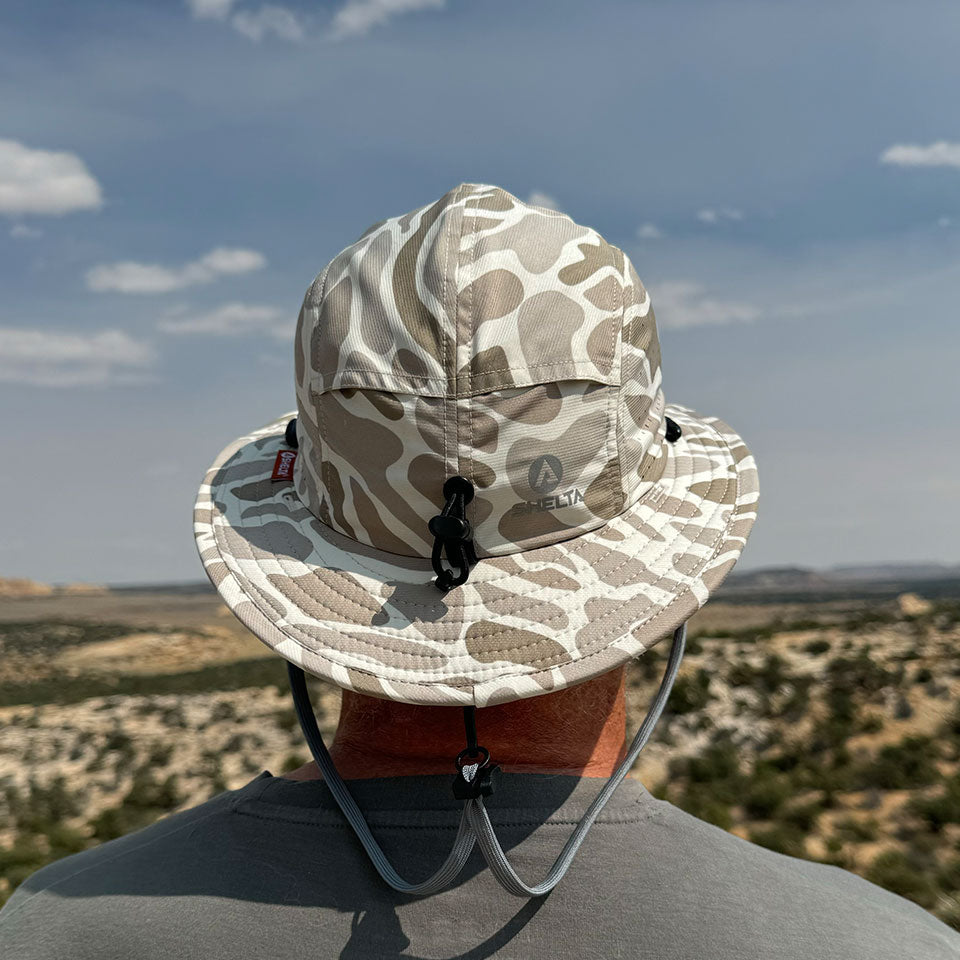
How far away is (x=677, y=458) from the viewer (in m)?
2.15

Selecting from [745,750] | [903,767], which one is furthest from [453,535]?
[745,750]

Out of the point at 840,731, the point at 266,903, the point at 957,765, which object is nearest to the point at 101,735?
the point at 840,731

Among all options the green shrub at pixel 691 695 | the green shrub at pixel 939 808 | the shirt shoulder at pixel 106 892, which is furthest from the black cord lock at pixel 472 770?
the green shrub at pixel 691 695

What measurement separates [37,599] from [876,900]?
10257 cm

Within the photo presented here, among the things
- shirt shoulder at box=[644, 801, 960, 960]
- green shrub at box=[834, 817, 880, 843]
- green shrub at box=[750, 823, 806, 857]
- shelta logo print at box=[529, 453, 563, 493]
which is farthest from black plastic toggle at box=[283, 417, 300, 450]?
green shrub at box=[834, 817, 880, 843]

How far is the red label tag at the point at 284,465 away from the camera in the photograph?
7.26 ft

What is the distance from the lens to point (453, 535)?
159 cm

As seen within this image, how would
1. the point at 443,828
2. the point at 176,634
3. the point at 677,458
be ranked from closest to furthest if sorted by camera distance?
the point at 443,828, the point at 677,458, the point at 176,634

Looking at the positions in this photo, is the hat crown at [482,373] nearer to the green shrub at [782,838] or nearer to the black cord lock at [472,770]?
the black cord lock at [472,770]

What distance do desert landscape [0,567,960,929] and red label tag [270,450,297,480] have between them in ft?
21.6

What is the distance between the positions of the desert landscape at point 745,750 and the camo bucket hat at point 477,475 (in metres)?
6.48

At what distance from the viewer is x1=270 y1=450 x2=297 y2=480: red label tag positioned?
7.26ft

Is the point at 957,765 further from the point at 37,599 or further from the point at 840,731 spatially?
the point at 37,599

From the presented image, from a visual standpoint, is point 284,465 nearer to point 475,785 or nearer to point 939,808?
point 475,785
